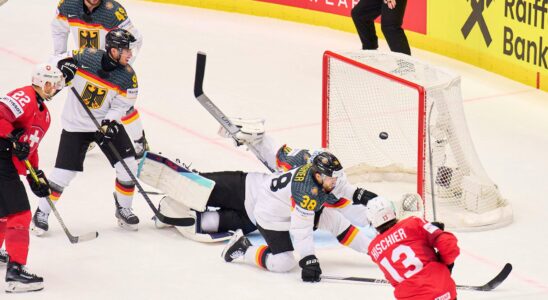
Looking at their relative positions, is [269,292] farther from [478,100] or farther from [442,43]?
[442,43]

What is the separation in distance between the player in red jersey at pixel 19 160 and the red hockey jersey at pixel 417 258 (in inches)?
85.7

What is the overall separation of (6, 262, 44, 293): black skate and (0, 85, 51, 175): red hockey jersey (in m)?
0.57

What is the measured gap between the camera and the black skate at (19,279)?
8.16m

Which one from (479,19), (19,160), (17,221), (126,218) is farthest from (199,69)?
(479,19)

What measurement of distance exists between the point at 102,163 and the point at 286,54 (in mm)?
3451

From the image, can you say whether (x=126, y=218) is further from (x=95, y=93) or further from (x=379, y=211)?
(x=379, y=211)

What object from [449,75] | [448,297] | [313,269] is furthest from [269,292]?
[449,75]

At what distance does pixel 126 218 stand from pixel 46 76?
4.78 feet

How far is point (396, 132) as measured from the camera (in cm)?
1034

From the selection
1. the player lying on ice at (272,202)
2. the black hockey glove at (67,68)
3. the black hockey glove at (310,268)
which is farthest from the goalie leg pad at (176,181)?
the black hockey glove at (310,268)

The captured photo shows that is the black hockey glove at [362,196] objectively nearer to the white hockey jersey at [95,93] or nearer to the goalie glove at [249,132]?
the goalie glove at [249,132]

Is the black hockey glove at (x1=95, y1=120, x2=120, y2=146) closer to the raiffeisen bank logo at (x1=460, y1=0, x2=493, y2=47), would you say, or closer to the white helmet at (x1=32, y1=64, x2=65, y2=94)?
the white helmet at (x1=32, y1=64, x2=65, y2=94)

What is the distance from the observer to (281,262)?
850cm

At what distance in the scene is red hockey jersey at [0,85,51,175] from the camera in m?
8.02
